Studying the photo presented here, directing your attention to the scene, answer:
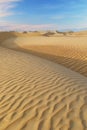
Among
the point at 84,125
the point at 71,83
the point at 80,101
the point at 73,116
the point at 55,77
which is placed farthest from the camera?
the point at 55,77

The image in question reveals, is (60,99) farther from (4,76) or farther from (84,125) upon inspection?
(4,76)

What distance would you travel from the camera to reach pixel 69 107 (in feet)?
18.0

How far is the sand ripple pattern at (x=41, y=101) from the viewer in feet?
15.7

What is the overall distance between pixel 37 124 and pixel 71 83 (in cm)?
305

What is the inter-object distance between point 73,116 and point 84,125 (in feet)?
1.42

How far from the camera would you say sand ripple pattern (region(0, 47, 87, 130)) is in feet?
15.7

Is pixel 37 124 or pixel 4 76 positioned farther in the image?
pixel 4 76

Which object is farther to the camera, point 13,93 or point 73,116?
point 13,93

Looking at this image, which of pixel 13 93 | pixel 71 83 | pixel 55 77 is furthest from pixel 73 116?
pixel 55 77

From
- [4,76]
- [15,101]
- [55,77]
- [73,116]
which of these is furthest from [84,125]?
[4,76]

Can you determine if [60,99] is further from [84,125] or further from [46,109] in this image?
[84,125]

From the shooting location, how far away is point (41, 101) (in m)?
5.96

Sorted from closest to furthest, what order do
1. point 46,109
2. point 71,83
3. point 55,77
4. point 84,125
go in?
point 84,125 < point 46,109 < point 71,83 < point 55,77

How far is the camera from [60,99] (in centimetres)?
602
